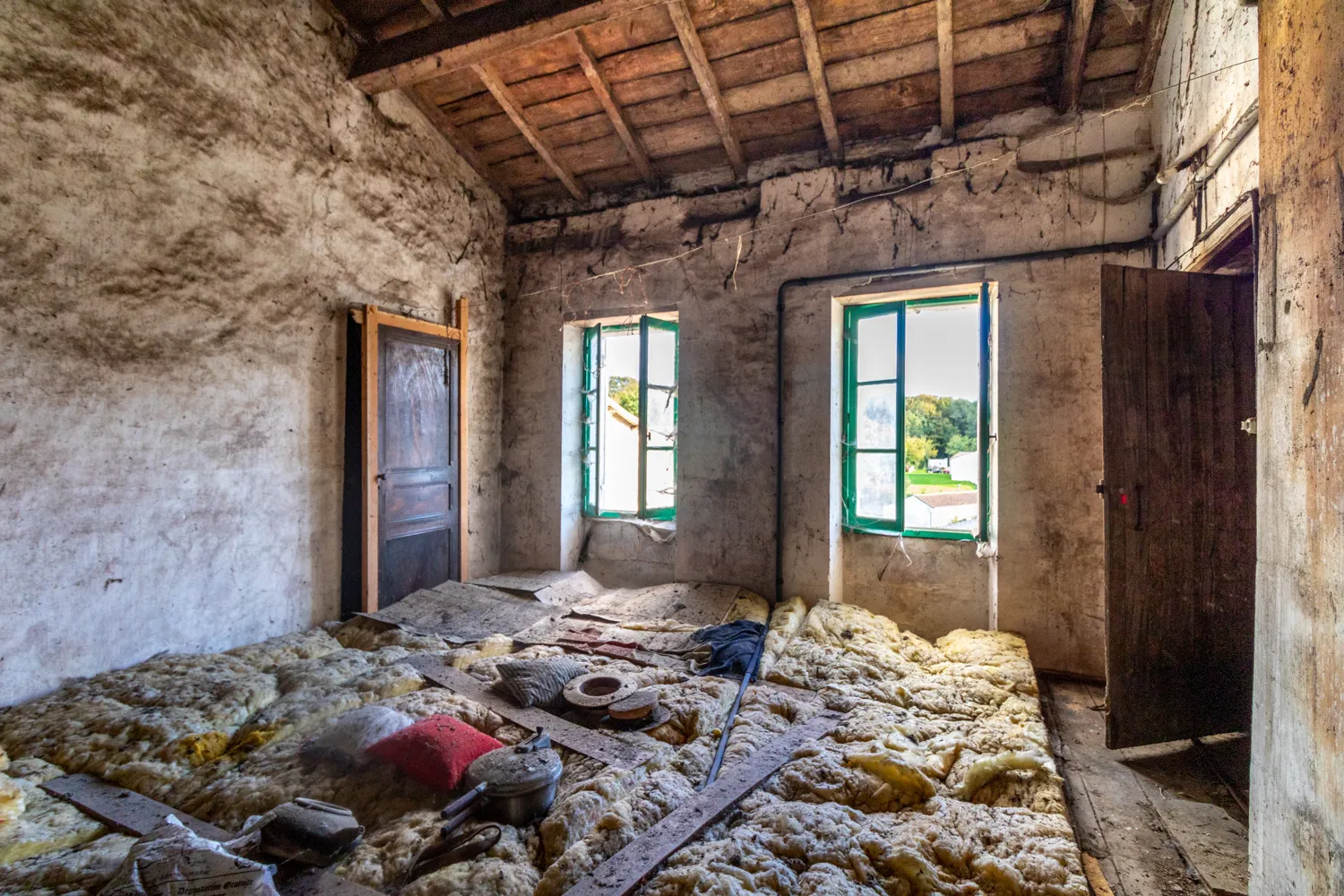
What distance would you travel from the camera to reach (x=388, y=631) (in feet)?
12.4

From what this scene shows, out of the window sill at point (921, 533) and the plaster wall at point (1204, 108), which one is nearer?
the plaster wall at point (1204, 108)

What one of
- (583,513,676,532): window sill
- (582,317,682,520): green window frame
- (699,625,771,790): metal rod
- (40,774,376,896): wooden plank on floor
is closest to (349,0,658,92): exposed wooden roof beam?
(582,317,682,520): green window frame

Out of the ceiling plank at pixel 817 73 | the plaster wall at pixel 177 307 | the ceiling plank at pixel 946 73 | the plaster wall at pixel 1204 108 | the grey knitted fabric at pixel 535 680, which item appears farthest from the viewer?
the ceiling plank at pixel 817 73

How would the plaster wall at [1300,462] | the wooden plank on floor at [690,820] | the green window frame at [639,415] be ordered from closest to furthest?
1. the plaster wall at [1300,462]
2. the wooden plank on floor at [690,820]
3. the green window frame at [639,415]

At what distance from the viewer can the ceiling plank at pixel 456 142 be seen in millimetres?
4523

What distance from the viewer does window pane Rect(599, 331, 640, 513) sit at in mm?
5309

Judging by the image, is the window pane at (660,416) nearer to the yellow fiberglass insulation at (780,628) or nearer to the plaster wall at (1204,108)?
the yellow fiberglass insulation at (780,628)

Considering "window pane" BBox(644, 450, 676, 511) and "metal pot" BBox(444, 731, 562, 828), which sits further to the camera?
"window pane" BBox(644, 450, 676, 511)

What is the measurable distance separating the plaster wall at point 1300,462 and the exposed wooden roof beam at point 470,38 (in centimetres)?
273

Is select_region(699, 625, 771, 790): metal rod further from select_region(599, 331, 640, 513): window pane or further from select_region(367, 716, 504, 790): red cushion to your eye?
select_region(599, 331, 640, 513): window pane

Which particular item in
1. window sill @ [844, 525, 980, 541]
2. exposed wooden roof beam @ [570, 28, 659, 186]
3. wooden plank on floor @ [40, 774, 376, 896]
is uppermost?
exposed wooden roof beam @ [570, 28, 659, 186]

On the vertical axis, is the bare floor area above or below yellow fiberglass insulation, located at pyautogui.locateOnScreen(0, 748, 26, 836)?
below

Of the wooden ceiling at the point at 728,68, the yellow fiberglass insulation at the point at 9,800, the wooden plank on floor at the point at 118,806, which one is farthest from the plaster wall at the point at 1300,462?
the yellow fiberglass insulation at the point at 9,800

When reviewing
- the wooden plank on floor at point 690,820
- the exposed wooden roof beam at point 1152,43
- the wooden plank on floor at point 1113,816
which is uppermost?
the exposed wooden roof beam at point 1152,43
